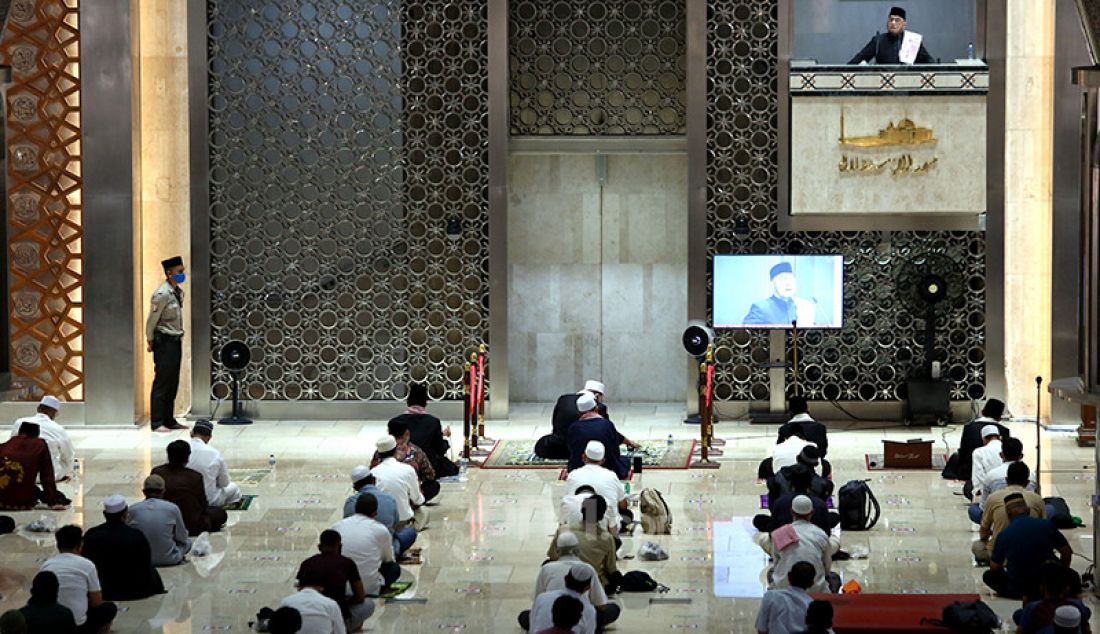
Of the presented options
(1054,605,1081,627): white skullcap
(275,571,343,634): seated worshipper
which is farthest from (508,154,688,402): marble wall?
(1054,605,1081,627): white skullcap

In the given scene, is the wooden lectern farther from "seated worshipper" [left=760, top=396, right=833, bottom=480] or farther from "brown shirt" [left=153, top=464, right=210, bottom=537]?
"brown shirt" [left=153, top=464, right=210, bottom=537]

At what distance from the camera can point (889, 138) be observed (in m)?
17.2

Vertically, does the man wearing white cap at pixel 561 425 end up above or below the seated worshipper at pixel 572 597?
above

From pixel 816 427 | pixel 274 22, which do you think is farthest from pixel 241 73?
pixel 816 427

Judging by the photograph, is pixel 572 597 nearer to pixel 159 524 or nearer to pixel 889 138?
pixel 159 524

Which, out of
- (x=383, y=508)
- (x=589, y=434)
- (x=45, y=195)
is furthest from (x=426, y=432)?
(x=45, y=195)

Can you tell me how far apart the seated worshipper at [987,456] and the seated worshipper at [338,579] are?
4785mm

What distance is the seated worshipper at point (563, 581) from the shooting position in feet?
31.5

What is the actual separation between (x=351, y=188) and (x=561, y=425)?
146 inches

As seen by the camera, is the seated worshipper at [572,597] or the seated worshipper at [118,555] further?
the seated worshipper at [118,555]

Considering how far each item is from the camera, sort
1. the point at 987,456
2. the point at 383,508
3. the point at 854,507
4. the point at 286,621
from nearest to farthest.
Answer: the point at 286,621 → the point at 383,508 → the point at 987,456 → the point at 854,507

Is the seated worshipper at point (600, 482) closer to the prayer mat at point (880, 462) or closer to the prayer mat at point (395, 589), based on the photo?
the prayer mat at point (395, 589)

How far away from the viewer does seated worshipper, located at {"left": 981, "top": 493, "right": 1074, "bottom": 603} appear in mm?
10516

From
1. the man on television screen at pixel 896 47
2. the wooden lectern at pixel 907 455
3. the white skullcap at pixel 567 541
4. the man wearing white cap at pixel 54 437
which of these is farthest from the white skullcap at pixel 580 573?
the man on television screen at pixel 896 47
